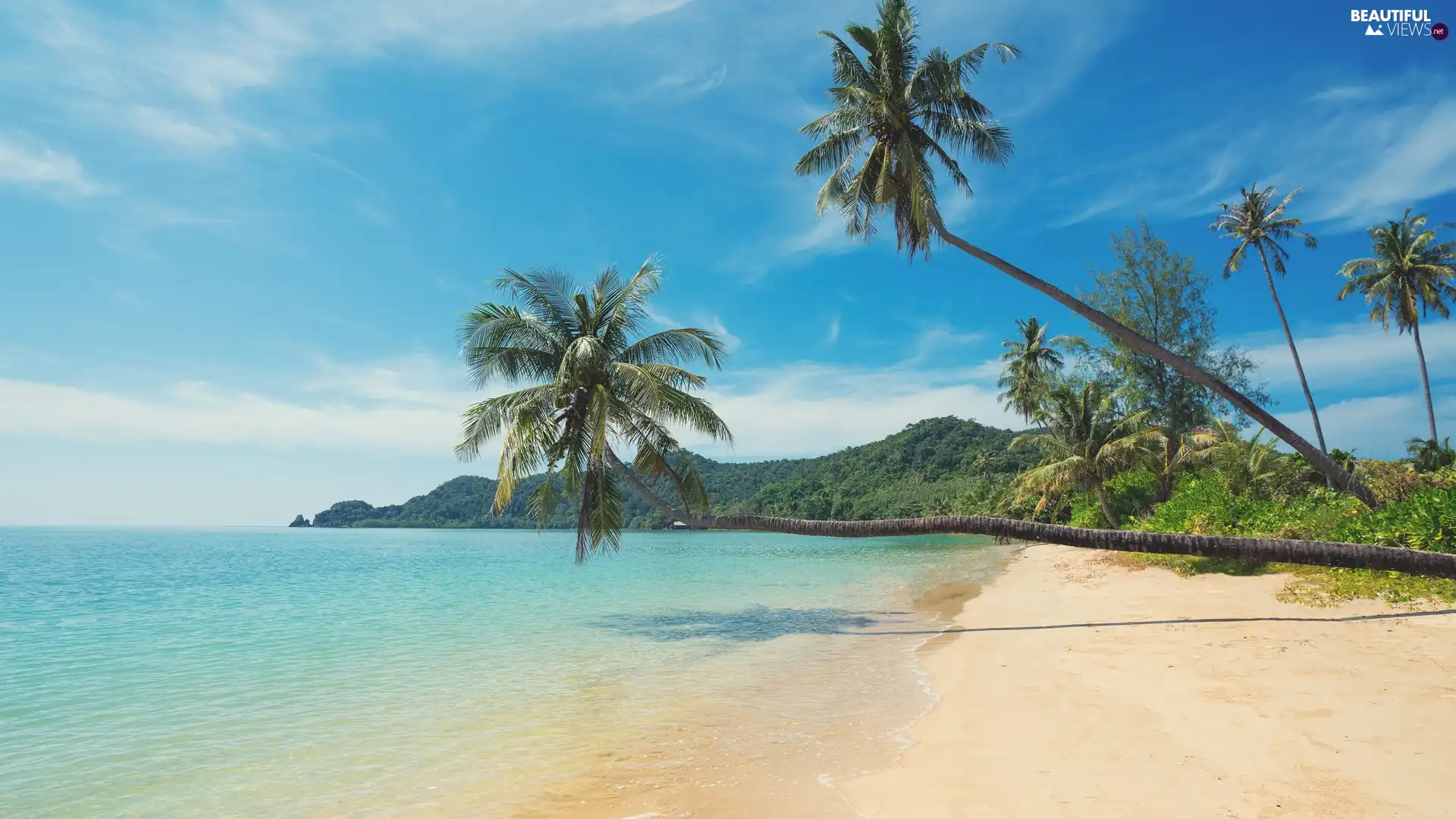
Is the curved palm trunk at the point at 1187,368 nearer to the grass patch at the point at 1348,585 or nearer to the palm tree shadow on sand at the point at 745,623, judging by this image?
the grass patch at the point at 1348,585

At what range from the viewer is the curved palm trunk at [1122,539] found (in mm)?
8914

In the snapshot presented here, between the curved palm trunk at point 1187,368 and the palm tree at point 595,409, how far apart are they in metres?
4.80

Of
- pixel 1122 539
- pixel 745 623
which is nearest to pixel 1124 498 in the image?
pixel 1122 539

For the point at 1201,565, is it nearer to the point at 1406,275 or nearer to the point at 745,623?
the point at 745,623

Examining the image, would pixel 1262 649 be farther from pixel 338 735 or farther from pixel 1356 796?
pixel 338 735

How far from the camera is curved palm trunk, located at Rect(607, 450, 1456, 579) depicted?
8914 millimetres

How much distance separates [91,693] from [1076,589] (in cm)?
1838

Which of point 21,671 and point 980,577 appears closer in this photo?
point 21,671

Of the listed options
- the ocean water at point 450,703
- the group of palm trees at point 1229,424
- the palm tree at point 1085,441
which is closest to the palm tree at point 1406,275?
the group of palm trees at point 1229,424

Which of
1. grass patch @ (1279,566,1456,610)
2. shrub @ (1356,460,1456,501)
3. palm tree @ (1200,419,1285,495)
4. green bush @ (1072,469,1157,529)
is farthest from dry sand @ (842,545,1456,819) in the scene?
green bush @ (1072,469,1157,529)

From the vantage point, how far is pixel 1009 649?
407 inches

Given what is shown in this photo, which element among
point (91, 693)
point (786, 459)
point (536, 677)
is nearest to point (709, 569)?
point (536, 677)

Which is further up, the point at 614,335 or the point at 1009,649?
the point at 614,335

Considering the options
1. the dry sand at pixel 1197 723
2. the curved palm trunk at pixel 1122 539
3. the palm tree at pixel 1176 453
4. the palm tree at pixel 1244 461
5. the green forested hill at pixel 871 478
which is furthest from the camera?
the green forested hill at pixel 871 478
